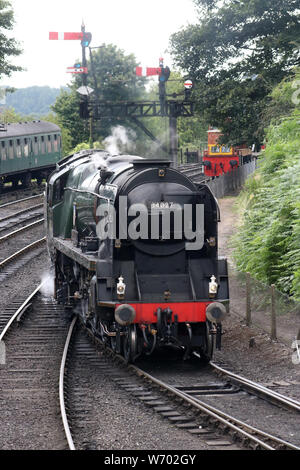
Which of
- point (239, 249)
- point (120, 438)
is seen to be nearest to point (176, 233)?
point (120, 438)

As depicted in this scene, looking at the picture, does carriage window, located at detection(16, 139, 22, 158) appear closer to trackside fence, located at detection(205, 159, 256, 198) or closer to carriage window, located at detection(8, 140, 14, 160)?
carriage window, located at detection(8, 140, 14, 160)

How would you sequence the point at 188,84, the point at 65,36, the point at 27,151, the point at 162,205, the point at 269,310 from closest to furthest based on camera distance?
the point at 162,205 < the point at 269,310 < the point at 188,84 < the point at 65,36 < the point at 27,151

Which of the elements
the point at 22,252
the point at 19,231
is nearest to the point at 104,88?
the point at 19,231

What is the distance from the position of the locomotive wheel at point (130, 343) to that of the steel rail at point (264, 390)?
136cm

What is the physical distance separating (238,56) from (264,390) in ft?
80.0

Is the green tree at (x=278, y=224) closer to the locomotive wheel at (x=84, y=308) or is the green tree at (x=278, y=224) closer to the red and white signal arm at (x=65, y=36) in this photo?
the locomotive wheel at (x=84, y=308)

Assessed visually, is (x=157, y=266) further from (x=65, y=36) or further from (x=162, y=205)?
(x=65, y=36)

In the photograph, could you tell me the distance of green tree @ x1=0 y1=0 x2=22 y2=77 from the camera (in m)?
A: 44.0

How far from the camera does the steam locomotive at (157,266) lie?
11.7 meters

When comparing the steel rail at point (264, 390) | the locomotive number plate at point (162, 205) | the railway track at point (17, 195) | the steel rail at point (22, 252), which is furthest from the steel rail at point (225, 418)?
the railway track at point (17, 195)

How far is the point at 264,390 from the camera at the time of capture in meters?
10.3

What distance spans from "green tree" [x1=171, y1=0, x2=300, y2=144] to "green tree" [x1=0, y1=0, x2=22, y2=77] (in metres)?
14.8

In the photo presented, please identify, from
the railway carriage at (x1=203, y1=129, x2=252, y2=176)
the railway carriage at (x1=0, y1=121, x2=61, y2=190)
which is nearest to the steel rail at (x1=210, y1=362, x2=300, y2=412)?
the railway carriage at (x1=0, y1=121, x2=61, y2=190)
